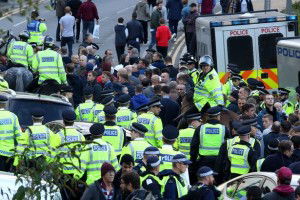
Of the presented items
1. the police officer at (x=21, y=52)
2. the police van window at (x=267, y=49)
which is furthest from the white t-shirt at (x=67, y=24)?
the police officer at (x=21, y=52)

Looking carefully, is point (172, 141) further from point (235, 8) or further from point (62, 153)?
point (235, 8)

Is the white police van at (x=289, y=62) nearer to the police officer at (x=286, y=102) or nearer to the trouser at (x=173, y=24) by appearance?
the police officer at (x=286, y=102)

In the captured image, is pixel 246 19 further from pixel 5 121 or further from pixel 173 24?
pixel 173 24

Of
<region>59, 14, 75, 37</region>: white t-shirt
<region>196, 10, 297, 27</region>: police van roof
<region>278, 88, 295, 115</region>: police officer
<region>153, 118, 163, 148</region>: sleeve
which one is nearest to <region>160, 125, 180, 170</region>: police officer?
<region>153, 118, 163, 148</region>: sleeve

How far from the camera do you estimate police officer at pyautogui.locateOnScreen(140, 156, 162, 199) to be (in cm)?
1399

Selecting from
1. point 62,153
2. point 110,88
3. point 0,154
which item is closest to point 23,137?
point 0,154

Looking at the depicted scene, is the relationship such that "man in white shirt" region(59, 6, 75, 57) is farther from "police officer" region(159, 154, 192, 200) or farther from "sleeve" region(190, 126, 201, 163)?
"police officer" region(159, 154, 192, 200)

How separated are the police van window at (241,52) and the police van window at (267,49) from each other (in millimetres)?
232

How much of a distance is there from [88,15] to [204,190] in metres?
23.6

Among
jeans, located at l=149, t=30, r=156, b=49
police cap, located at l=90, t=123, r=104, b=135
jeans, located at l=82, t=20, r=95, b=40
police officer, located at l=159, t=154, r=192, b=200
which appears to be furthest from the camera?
jeans, located at l=82, t=20, r=95, b=40

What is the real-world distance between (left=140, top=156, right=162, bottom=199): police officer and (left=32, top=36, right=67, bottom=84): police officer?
8.50 metres

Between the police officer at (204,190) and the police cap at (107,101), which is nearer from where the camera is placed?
the police officer at (204,190)

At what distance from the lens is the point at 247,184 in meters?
15.1

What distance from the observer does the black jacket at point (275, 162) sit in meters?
15.8
